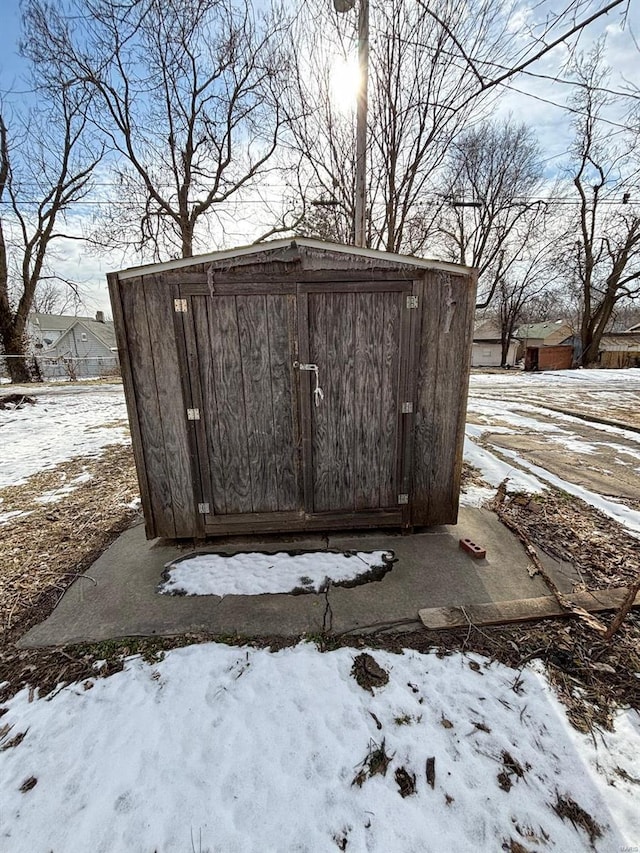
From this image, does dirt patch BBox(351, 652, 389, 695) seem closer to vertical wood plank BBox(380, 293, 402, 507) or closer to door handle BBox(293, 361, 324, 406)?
vertical wood plank BBox(380, 293, 402, 507)

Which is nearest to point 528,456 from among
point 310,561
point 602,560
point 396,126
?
point 602,560

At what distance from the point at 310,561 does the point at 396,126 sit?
900 cm

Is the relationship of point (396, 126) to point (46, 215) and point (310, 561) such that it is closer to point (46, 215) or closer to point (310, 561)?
point (310, 561)

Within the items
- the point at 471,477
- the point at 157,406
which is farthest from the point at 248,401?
the point at 471,477

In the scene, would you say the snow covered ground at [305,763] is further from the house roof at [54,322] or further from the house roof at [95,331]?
the house roof at [54,322]

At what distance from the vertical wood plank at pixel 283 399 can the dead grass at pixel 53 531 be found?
1646 mm

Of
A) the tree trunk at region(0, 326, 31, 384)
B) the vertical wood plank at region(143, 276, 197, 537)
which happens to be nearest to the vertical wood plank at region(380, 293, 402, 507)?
the vertical wood plank at region(143, 276, 197, 537)

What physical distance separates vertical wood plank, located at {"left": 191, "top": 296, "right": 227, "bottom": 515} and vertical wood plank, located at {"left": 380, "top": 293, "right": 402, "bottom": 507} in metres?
1.29

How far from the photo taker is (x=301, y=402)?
276cm

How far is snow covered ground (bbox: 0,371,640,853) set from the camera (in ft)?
4.01

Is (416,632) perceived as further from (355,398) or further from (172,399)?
(172,399)

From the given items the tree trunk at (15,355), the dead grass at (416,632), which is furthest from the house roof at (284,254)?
the tree trunk at (15,355)

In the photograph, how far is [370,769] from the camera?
4.60 feet

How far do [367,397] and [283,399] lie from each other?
66cm
